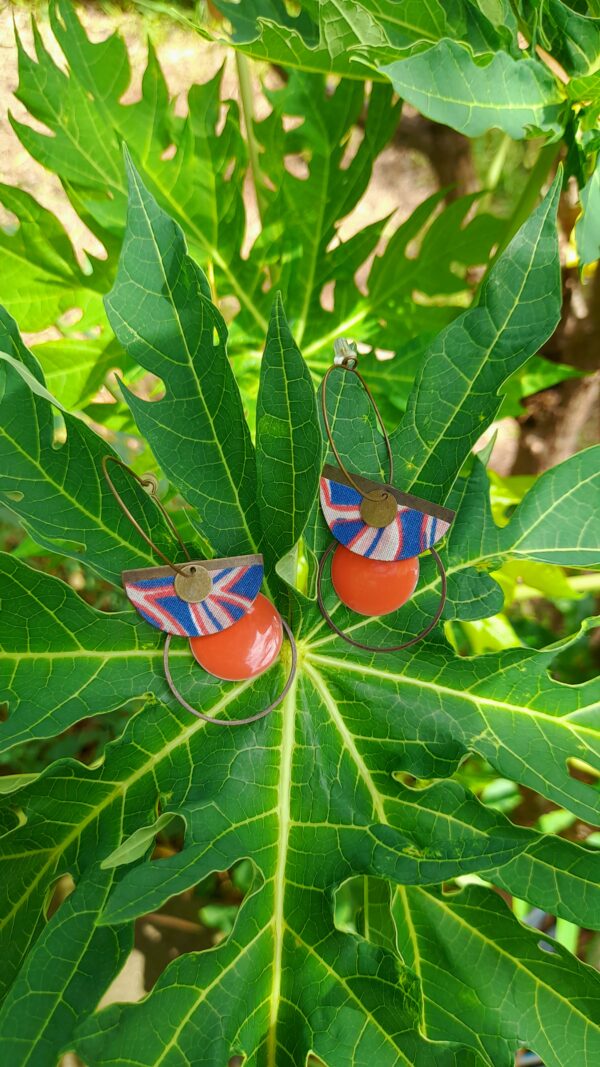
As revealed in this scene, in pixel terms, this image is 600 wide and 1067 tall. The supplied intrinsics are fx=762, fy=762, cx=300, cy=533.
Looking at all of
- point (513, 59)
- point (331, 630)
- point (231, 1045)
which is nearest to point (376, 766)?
point (331, 630)

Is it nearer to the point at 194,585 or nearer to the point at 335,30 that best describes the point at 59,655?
the point at 194,585

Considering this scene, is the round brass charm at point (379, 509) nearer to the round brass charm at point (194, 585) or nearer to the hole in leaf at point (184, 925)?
the round brass charm at point (194, 585)

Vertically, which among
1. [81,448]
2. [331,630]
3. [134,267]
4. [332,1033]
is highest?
[134,267]

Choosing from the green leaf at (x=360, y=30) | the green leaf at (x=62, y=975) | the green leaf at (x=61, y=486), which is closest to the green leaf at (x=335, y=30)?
the green leaf at (x=360, y=30)

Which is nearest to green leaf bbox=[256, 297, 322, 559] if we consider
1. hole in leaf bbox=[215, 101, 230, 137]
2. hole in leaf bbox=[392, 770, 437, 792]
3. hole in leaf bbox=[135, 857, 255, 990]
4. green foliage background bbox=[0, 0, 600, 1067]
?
green foliage background bbox=[0, 0, 600, 1067]

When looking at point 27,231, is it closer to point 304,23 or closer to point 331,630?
point 304,23

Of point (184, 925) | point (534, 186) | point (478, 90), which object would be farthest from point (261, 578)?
point (184, 925)

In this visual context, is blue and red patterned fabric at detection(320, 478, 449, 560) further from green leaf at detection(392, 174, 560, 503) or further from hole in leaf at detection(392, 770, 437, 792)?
hole in leaf at detection(392, 770, 437, 792)
